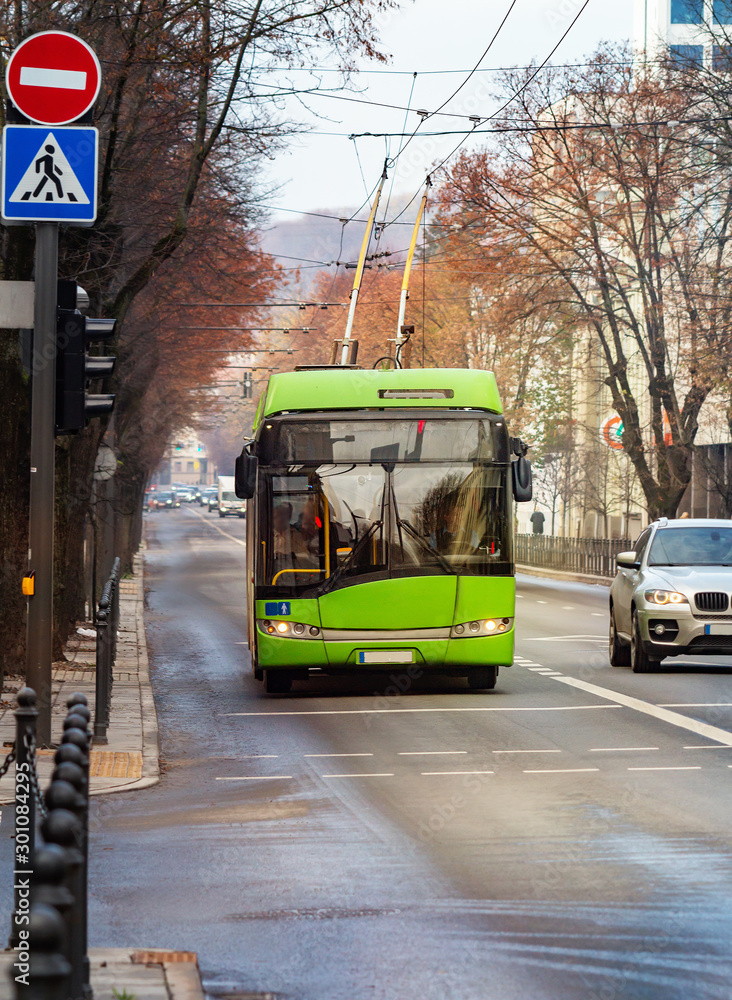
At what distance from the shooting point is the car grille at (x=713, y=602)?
671 inches

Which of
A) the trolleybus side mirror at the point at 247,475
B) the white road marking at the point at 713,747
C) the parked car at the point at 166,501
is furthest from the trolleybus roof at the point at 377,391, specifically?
the parked car at the point at 166,501

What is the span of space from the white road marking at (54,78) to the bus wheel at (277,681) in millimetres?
7075

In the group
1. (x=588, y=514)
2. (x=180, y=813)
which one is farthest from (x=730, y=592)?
(x=588, y=514)

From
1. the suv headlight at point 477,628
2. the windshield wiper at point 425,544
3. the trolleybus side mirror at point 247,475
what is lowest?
the suv headlight at point 477,628

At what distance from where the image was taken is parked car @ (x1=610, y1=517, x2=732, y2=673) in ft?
55.7

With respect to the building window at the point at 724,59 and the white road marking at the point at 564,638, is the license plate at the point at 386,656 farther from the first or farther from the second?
the building window at the point at 724,59

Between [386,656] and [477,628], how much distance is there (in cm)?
94

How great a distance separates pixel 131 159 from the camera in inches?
822

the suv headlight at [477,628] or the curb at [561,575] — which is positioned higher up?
the suv headlight at [477,628]

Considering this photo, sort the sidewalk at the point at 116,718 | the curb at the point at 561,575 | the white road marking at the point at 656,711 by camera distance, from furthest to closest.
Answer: the curb at the point at 561,575 < the white road marking at the point at 656,711 < the sidewalk at the point at 116,718

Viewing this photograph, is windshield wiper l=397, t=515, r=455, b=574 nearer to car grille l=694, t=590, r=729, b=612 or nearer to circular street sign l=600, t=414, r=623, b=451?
car grille l=694, t=590, r=729, b=612

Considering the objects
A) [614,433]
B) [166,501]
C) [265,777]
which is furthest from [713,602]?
[166,501]

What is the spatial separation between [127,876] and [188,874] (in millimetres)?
284

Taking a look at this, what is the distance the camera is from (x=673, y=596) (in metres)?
17.1
